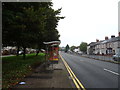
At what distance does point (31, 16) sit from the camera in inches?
353

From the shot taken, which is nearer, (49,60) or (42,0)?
(42,0)

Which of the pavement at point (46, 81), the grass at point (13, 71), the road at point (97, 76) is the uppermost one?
the grass at point (13, 71)

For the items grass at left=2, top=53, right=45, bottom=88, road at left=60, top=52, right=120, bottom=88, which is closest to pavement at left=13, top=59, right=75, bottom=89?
grass at left=2, top=53, right=45, bottom=88

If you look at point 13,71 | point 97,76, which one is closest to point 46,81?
point 13,71

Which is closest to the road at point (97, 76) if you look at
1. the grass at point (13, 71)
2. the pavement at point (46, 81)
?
the pavement at point (46, 81)

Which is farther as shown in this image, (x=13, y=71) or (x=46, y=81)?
(x=13, y=71)

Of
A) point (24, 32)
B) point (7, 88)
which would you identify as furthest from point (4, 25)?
point (7, 88)

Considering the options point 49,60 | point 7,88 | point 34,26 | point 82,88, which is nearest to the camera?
point 7,88

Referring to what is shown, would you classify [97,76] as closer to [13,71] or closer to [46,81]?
[46,81]

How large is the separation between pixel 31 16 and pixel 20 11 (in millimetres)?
1567

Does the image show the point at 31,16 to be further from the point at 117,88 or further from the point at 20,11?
the point at 117,88

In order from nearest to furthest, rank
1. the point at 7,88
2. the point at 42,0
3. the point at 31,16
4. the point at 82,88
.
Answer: the point at 7,88 < the point at 82,88 < the point at 31,16 < the point at 42,0

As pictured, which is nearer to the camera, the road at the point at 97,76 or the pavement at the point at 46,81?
the pavement at the point at 46,81

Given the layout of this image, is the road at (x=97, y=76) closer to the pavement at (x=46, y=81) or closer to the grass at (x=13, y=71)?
the pavement at (x=46, y=81)
